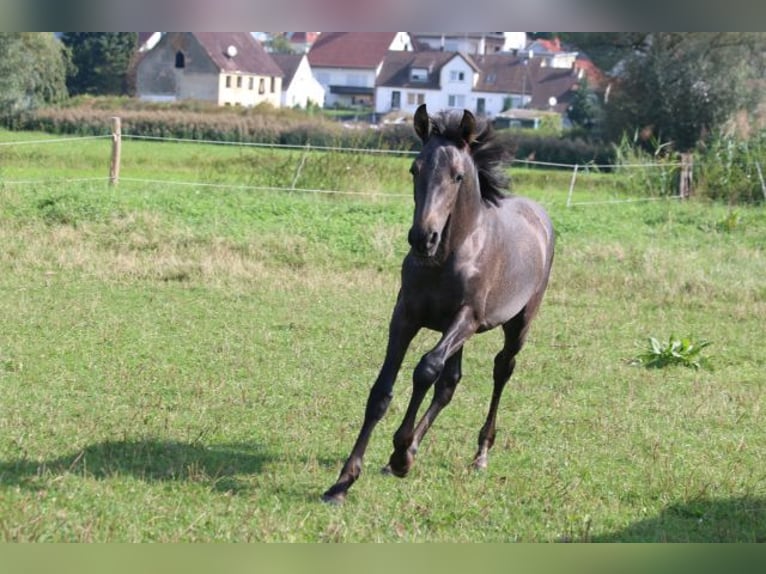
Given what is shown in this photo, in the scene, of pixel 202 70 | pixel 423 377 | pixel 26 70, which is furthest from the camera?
pixel 202 70

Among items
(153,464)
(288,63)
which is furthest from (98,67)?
(153,464)

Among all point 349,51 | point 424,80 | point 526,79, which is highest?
point 349,51

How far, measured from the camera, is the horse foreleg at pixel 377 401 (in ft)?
19.8

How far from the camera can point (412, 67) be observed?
7494 centimetres

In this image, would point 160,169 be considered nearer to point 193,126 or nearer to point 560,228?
point 193,126

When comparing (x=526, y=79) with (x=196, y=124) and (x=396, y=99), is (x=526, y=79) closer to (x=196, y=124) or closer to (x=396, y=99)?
(x=396, y=99)

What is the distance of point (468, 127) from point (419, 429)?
1.83 meters

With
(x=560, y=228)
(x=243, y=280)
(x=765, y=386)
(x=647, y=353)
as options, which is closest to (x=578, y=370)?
(x=647, y=353)

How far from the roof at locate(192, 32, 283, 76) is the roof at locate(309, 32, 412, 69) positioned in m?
15.0

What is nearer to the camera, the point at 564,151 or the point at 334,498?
the point at 334,498

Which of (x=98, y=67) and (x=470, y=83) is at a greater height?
(x=470, y=83)

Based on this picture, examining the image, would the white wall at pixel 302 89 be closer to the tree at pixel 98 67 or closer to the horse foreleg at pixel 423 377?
the tree at pixel 98 67

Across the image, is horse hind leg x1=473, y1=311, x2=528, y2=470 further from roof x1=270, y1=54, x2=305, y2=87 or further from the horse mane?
roof x1=270, y1=54, x2=305, y2=87
